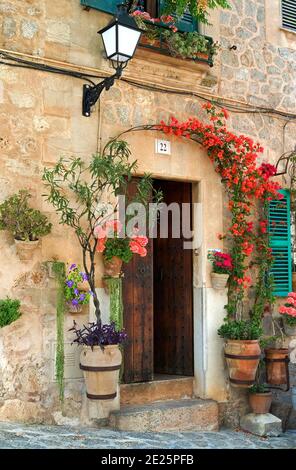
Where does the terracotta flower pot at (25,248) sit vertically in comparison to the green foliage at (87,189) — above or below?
below

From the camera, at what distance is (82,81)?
6.21 meters

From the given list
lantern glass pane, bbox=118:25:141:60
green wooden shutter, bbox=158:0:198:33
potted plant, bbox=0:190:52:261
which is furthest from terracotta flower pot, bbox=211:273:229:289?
green wooden shutter, bbox=158:0:198:33

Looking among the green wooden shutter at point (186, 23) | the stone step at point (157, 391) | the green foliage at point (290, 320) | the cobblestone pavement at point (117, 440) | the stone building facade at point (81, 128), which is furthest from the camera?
the green foliage at point (290, 320)

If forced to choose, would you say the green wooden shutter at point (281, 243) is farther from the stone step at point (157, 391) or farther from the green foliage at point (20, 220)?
the green foliage at point (20, 220)

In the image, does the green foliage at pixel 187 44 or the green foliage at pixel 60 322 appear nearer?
the green foliage at pixel 60 322

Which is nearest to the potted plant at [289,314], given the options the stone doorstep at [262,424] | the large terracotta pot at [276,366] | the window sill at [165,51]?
the large terracotta pot at [276,366]

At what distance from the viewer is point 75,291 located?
18.8 ft

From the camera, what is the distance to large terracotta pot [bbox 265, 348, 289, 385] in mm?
7078

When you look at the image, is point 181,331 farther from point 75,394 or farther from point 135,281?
point 75,394

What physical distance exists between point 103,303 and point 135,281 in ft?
2.38

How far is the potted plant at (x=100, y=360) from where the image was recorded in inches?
217

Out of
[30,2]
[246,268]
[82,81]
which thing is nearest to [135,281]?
[246,268]

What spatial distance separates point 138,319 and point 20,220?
197 centimetres

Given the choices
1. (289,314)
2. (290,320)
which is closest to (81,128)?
(289,314)
